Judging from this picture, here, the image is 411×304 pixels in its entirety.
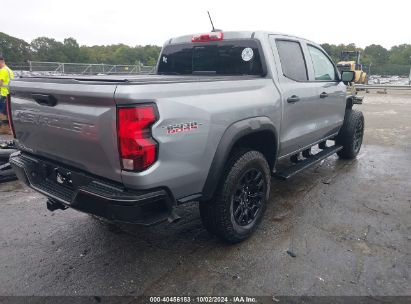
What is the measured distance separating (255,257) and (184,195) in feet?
3.06

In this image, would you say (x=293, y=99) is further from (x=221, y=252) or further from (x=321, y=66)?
(x=221, y=252)

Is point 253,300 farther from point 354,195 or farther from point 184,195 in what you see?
point 354,195

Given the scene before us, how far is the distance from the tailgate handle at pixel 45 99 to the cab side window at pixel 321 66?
327 cm

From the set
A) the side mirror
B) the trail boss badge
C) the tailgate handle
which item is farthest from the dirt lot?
the side mirror

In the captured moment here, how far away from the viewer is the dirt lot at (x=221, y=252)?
8.48 ft

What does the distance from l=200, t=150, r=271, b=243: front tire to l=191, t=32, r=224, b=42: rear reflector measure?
146 centimetres

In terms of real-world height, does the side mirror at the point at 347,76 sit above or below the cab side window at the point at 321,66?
below

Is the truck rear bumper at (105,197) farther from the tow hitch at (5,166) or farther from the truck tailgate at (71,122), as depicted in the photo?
the tow hitch at (5,166)

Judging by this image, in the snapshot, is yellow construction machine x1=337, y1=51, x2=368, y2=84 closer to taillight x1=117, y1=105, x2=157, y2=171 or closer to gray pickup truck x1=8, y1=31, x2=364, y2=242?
gray pickup truck x1=8, y1=31, x2=364, y2=242

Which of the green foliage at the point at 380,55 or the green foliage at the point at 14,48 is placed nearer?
the green foliage at the point at 14,48

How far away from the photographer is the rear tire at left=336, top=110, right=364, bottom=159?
567cm

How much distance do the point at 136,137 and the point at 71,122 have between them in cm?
58

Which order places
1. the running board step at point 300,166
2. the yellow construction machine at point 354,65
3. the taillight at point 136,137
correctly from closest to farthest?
1. the taillight at point 136,137
2. the running board step at point 300,166
3. the yellow construction machine at point 354,65

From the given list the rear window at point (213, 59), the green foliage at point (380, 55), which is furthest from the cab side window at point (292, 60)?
the green foliage at point (380, 55)
